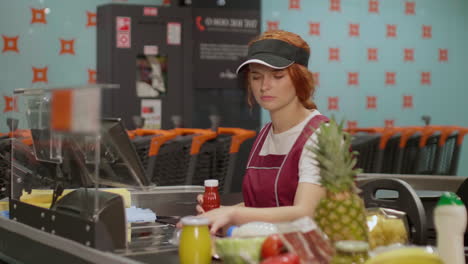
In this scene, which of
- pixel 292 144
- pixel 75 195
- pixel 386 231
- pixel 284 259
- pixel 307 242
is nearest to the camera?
pixel 284 259

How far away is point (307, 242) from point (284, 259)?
0.15m

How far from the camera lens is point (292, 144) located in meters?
3.31

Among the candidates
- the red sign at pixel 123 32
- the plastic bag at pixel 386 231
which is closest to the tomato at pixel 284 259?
the plastic bag at pixel 386 231

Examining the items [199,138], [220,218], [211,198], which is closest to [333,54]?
[199,138]

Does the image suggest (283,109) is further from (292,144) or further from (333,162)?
(333,162)

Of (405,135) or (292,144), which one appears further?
(405,135)

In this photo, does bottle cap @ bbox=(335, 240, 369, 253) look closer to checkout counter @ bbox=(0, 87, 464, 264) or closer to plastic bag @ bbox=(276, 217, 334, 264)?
plastic bag @ bbox=(276, 217, 334, 264)

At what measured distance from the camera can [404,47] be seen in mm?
10273

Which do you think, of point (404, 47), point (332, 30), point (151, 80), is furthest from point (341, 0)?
point (151, 80)

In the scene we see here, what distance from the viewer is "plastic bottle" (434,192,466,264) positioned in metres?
2.07

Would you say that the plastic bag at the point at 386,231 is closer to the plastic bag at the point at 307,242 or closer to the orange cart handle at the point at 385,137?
the plastic bag at the point at 307,242

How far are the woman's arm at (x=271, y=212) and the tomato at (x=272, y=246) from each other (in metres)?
0.46

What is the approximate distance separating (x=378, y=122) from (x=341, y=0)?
5.40ft

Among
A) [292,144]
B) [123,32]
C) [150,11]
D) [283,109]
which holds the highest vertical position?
[150,11]
